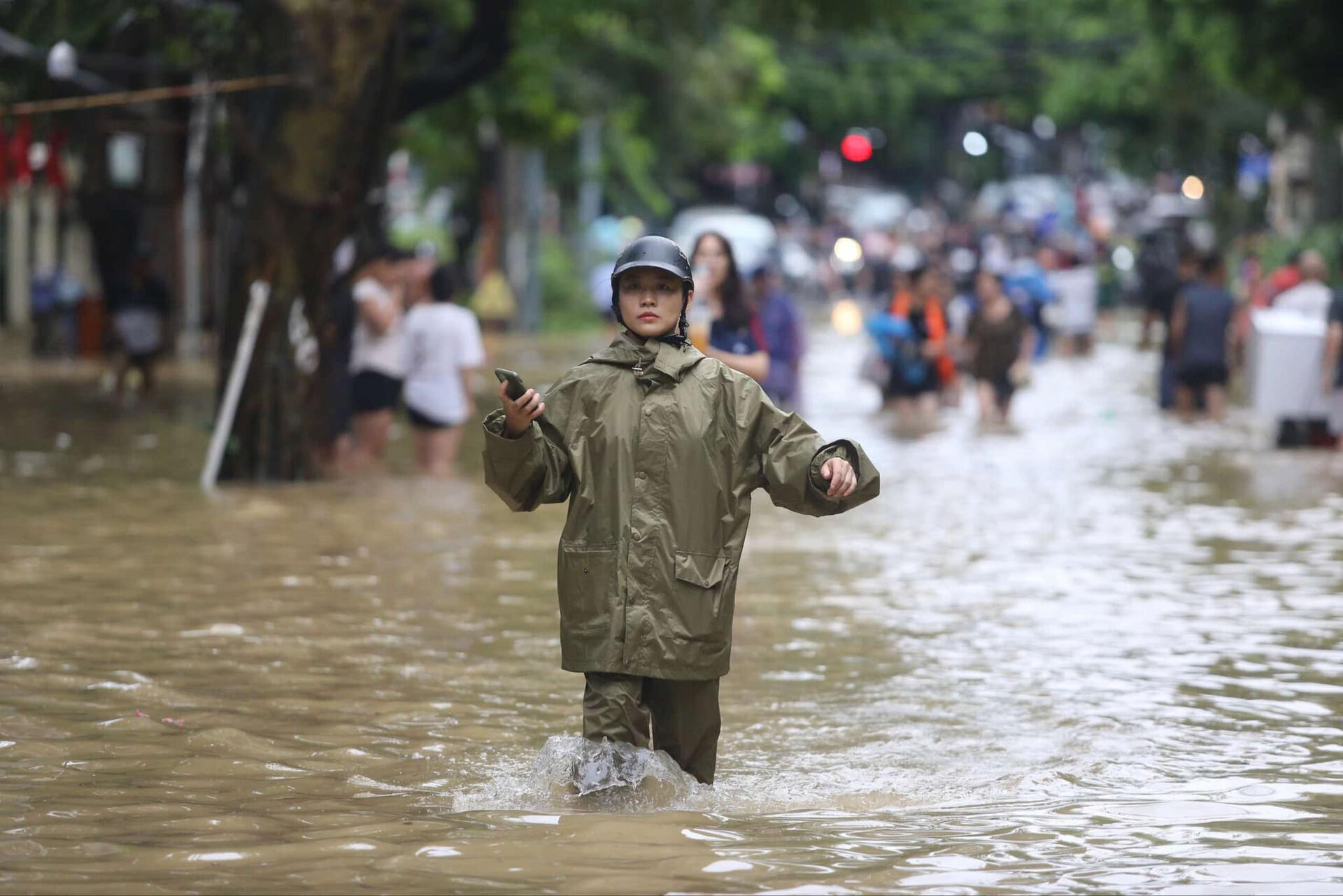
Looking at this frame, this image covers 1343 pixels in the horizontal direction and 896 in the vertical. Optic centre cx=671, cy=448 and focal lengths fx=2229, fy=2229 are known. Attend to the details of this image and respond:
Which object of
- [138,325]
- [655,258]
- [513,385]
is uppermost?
[655,258]

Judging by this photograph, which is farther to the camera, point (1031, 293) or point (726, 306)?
point (1031, 293)

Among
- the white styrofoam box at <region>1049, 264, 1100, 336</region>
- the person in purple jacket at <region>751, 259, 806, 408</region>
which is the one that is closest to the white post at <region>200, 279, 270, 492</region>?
the person in purple jacket at <region>751, 259, 806, 408</region>

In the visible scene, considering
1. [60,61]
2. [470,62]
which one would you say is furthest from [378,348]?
[470,62]

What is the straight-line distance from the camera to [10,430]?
64.4 feet

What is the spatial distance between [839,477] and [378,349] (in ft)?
31.6

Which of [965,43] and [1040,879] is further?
[965,43]

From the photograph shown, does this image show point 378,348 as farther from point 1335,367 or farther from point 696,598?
point 696,598

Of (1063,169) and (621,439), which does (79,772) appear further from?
(1063,169)

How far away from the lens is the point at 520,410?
20.0 feet

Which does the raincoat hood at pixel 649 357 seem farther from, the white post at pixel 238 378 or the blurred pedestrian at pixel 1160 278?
the blurred pedestrian at pixel 1160 278

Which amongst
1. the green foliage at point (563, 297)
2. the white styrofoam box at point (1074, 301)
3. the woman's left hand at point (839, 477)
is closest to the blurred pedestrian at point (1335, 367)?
the woman's left hand at point (839, 477)

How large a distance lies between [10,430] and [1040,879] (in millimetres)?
15594

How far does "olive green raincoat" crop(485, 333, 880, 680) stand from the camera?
6250 mm

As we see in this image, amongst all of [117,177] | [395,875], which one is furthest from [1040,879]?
[117,177]
